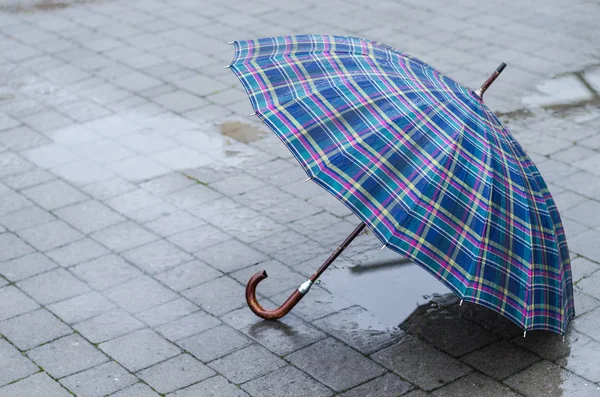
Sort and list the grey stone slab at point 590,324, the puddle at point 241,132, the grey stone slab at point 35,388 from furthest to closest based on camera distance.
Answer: the puddle at point 241,132, the grey stone slab at point 590,324, the grey stone slab at point 35,388

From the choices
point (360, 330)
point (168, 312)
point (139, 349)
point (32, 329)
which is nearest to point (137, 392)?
point (139, 349)

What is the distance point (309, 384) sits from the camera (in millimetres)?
4895

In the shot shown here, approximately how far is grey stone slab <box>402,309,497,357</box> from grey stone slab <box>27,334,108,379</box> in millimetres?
1783

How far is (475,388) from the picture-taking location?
4910mm

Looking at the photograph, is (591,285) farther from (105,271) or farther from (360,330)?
(105,271)

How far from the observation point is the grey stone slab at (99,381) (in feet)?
15.8

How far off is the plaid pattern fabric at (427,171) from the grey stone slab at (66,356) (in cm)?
167

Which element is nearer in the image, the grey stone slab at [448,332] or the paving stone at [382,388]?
the paving stone at [382,388]

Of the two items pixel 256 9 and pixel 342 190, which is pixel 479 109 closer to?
pixel 342 190

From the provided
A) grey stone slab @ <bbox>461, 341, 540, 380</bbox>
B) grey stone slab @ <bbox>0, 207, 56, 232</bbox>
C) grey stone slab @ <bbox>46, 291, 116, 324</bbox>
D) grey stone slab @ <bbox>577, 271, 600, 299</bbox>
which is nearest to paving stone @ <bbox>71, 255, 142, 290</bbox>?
grey stone slab @ <bbox>46, 291, 116, 324</bbox>

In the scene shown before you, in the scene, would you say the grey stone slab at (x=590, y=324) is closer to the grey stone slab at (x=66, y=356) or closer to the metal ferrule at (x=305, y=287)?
the metal ferrule at (x=305, y=287)

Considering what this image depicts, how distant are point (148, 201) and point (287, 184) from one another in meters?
1.05

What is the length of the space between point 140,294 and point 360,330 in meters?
1.37

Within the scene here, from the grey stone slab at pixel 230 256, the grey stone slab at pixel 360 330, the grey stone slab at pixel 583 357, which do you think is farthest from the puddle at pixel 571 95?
the grey stone slab at pixel 360 330
